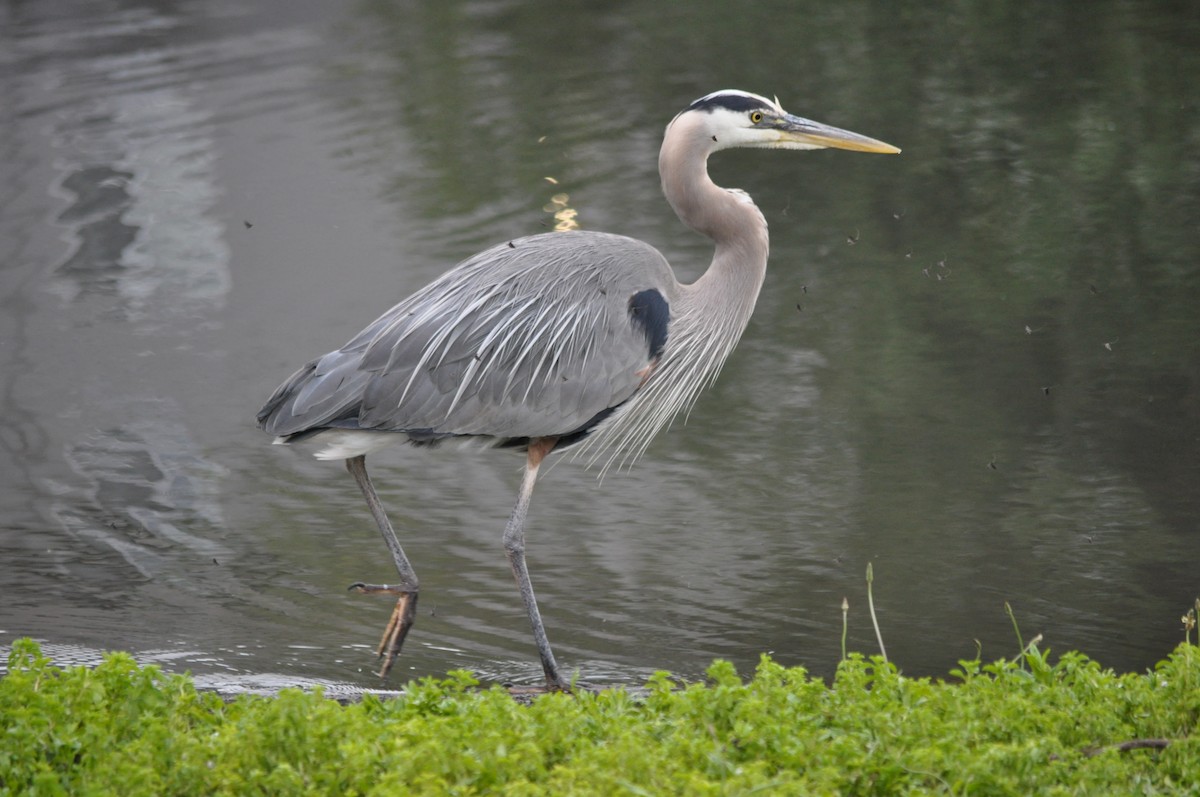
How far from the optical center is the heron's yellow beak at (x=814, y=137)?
6.55m

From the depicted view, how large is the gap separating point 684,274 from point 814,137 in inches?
110

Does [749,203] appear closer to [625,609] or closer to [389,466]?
[625,609]

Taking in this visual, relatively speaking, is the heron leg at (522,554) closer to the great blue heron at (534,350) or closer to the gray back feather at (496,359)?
the great blue heron at (534,350)

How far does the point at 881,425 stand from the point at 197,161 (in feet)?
20.5

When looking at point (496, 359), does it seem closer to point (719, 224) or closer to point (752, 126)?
point (719, 224)

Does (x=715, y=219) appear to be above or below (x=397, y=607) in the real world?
above

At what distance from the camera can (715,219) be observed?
642 cm

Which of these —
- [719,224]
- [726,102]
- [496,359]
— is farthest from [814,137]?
[496,359]

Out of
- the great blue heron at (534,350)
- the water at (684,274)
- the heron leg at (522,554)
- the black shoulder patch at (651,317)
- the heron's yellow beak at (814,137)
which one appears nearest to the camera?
the heron leg at (522,554)

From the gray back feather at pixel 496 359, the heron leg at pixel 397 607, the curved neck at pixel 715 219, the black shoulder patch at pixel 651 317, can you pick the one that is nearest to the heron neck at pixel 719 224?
the curved neck at pixel 715 219

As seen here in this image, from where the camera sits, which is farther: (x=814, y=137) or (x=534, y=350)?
(x=814, y=137)

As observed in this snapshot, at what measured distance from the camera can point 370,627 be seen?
6.29 meters

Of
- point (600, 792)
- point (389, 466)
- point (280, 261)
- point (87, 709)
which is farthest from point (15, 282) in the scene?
point (600, 792)

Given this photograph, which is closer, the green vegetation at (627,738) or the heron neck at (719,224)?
the green vegetation at (627,738)
